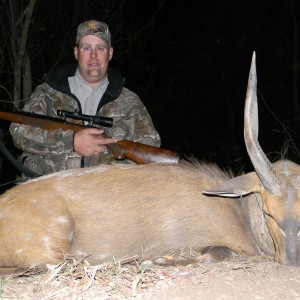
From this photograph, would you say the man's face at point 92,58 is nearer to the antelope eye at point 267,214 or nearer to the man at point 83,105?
the man at point 83,105

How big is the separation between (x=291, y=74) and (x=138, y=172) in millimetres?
13901

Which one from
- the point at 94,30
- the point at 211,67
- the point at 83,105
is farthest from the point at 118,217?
the point at 211,67

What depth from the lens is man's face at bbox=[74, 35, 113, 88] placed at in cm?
659

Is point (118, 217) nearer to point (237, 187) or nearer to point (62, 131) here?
point (237, 187)

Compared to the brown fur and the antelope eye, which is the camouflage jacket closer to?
the brown fur

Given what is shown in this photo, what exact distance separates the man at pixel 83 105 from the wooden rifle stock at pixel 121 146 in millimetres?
107

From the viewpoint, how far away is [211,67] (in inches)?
795

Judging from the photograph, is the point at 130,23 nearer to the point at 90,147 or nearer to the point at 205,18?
the point at 205,18

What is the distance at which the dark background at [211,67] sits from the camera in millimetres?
17109

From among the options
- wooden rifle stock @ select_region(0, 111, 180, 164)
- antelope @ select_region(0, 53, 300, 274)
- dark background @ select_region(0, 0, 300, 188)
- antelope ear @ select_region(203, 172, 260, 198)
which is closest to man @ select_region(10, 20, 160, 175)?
wooden rifle stock @ select_region(0, 111, 180, 164)

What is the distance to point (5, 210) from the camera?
4.53 metres

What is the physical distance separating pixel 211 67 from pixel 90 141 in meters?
15.1

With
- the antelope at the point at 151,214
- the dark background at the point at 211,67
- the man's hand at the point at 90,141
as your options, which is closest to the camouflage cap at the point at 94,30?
the man's hand at the point at 90,141

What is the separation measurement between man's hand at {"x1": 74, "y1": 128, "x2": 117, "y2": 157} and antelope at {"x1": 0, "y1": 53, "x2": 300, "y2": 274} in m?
0.72
